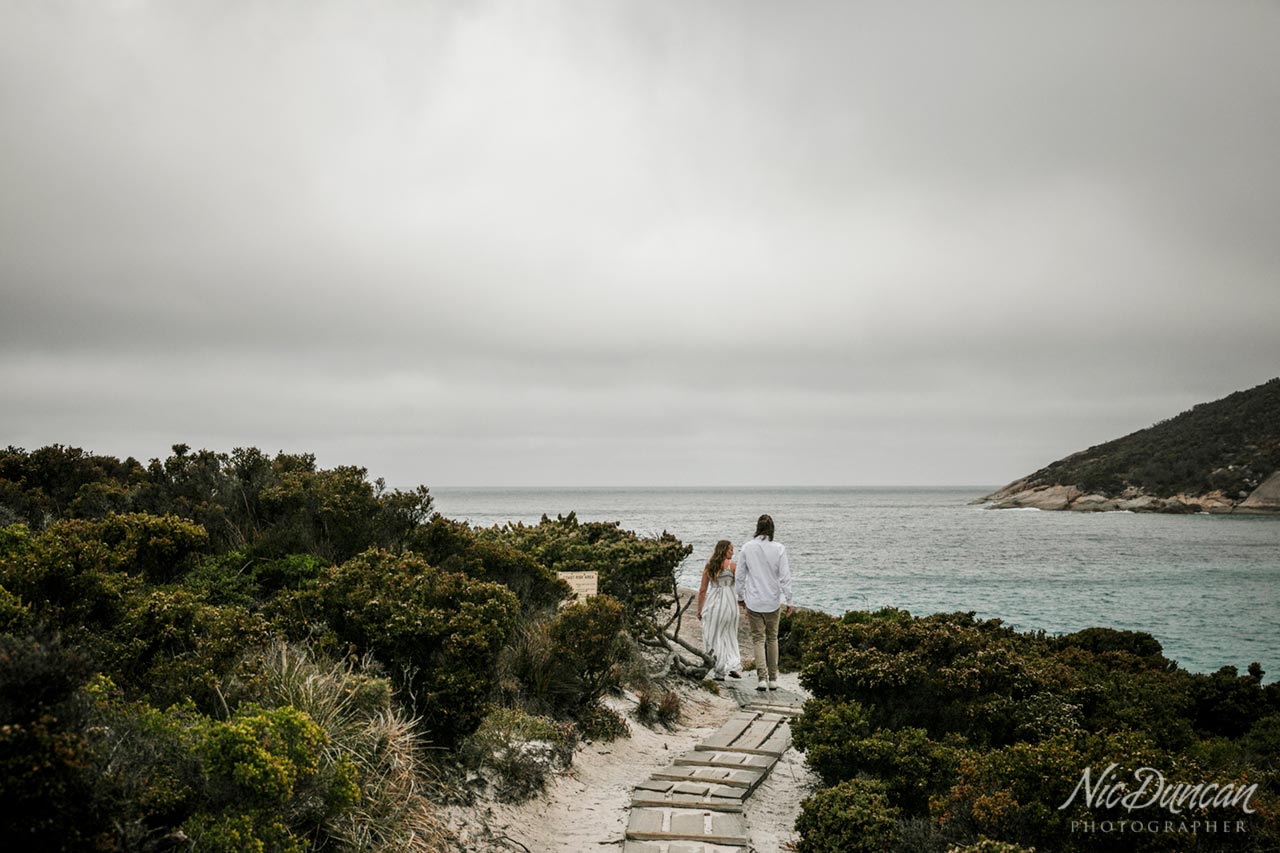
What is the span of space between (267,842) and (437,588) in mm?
2961

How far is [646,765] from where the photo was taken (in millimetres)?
8039

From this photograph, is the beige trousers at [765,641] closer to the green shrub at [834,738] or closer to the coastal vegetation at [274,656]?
the coastal vegetation at [274,656]

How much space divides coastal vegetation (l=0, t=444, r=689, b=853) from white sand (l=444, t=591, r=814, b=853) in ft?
0.76

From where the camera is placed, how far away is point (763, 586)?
11.0 meters

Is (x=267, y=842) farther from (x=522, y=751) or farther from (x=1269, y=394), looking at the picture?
(x=1269, y=394)

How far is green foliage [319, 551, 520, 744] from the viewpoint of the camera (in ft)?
19.2

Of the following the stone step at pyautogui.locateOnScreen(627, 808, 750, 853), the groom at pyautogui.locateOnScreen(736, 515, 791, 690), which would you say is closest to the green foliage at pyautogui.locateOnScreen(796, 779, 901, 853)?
the stone step at pyautogui.locateOnScreen(627, 808, 750, 853)

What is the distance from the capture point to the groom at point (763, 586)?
11.0m

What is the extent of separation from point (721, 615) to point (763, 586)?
1585 mm

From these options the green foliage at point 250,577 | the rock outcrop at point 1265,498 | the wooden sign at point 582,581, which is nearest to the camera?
the green foliage at point 250,577

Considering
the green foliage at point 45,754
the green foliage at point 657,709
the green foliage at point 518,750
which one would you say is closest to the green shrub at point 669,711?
the green foliage at point 657,709

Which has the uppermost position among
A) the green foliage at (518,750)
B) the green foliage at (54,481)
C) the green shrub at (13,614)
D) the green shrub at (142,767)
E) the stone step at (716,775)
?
the green foliage at (54,481)

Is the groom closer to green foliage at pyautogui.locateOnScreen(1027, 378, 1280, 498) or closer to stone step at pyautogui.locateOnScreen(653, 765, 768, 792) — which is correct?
stone step at pyautogui.locateOnScreen(653, 765, 768, 792)

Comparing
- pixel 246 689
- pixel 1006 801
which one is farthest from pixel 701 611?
pixel 246 689
